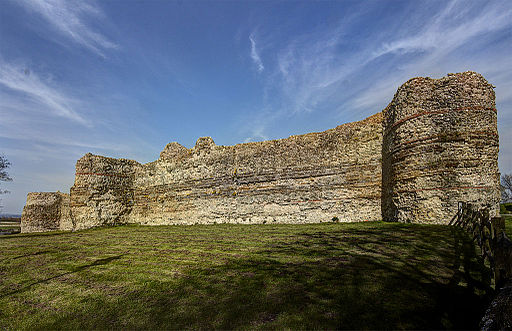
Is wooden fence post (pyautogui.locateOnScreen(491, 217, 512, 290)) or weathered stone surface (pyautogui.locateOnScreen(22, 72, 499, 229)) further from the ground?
weathered stone surface (pyautogui.locateOnScreen(22, 72, 499, 229))

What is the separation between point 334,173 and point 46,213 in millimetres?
26102

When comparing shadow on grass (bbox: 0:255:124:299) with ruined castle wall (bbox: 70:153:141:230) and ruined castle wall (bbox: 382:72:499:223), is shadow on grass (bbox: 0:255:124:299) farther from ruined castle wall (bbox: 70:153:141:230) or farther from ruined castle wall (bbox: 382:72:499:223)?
ruined castle wall (bbox: 70:153:141:230)

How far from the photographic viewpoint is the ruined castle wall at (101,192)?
19219 mm

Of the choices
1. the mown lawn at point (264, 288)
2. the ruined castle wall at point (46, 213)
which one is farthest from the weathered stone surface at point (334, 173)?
the ruined castle wall at point (46, 213)

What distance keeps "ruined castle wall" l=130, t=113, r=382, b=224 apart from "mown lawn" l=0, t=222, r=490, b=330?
5.47 meters

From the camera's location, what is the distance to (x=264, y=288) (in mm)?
4477

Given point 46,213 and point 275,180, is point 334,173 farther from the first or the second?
point 46,213

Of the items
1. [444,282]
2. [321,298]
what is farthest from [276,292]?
[444,282]

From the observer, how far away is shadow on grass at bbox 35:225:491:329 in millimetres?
3365

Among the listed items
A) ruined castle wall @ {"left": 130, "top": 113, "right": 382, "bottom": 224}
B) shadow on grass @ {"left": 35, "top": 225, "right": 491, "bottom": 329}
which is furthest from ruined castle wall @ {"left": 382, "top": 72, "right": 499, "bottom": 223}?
shadow on grass @ {"left": 35, "top": 225, "right": 491, "bottom": 329}

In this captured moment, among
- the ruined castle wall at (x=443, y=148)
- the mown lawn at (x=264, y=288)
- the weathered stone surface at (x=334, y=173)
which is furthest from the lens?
the weathered stone surface at (x=334, y=173)

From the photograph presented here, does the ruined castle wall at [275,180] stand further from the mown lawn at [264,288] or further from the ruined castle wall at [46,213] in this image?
the ruined castle wall at [46,213]

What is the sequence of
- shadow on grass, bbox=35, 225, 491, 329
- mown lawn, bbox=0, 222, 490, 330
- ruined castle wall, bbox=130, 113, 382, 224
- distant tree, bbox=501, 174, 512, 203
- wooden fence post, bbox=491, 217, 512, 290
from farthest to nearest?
distant tree, bbox=501, 174, 512, 203 → ruined castle wall, bbox=130, 113, 382, 224 → mown lawn, bbox=0, 222, 490, 330 → shadow on grass, bbox=35, 225, 491, 329 → wooden fence post, bbox=491, 217, 512, 290

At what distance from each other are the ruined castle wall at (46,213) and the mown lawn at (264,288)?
21.2 m
